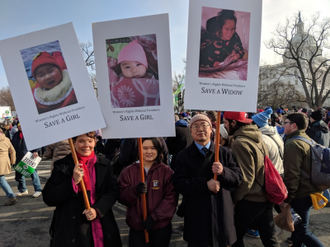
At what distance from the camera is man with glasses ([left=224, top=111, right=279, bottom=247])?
2.52 metres

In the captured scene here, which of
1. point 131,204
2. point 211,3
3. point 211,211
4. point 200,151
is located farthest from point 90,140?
point 211,3

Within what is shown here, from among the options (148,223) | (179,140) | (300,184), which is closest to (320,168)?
(300,184)

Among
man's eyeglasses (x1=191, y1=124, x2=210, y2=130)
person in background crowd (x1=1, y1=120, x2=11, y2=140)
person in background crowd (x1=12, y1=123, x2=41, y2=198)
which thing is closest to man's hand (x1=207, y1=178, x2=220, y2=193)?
man's eyeglasses (x1=191, y1=124, x2=210, y2=130)

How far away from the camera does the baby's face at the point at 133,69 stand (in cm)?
213

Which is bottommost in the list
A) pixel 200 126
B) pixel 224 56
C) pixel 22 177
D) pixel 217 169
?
pixel 22 177

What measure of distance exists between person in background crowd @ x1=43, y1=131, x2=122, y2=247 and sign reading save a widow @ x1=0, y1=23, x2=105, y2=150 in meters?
0.37

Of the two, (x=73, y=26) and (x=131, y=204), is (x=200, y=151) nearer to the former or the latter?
(x=131, y=204)

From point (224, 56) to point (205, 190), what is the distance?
1.27m

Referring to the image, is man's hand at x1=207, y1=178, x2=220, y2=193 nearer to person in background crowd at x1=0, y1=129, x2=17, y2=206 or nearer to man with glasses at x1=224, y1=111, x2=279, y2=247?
man with glasses at x1=224, y1=111, x2=279, y2=247

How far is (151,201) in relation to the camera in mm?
2432

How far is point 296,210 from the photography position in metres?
2.87

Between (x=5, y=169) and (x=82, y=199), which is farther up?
(x=82, y=199)

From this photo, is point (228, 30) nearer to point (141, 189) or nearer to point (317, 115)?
point (141, 189)

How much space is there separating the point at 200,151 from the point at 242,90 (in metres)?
0.75
